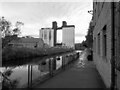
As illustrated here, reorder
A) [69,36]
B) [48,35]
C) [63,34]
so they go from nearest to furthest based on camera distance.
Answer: [69,36] < [63,34] < [48,35]

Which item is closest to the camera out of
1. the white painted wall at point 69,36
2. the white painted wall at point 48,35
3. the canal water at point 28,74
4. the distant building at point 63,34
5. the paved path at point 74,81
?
the paved path at point 74,81

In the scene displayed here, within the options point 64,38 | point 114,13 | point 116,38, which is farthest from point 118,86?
point 64,38

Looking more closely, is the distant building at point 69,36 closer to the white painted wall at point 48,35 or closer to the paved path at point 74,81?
the white painted wall at point 48,35

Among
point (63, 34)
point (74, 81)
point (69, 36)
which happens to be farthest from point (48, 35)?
point (74, 81)

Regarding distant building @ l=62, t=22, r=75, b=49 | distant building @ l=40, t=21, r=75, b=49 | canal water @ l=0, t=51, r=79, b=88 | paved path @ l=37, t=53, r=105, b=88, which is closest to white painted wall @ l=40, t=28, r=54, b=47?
distant building @ l=40, t=21, r=75, b=49

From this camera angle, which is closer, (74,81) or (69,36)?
(74,81)

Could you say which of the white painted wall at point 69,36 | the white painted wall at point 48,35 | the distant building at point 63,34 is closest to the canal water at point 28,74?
the white painted wall at point 69,36

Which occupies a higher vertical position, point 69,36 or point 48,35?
point 48,35

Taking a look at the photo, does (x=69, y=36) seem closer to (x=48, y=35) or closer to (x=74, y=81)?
(x=48, y=35)

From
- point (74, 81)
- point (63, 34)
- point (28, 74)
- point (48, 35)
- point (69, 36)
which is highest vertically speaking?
point (48, 35)

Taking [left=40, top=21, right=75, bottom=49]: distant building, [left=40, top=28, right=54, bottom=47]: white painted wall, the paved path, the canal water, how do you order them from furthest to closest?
[left=40, top=28, right=54, bottom=47]: white painted wall → [left=40, top=21, right=75, bottom=49]: distant building → the canal water → the paved path

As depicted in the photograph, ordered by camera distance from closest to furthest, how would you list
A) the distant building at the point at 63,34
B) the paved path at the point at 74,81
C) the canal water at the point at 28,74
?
the paved path at the point at 74,81
the canal water at the point at 28,74
the distant building at the point at 63,34

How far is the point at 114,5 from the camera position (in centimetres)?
362

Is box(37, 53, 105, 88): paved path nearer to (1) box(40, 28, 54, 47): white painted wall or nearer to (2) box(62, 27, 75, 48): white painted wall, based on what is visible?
(2) box(62, 27, 75, 48): white painted wall
